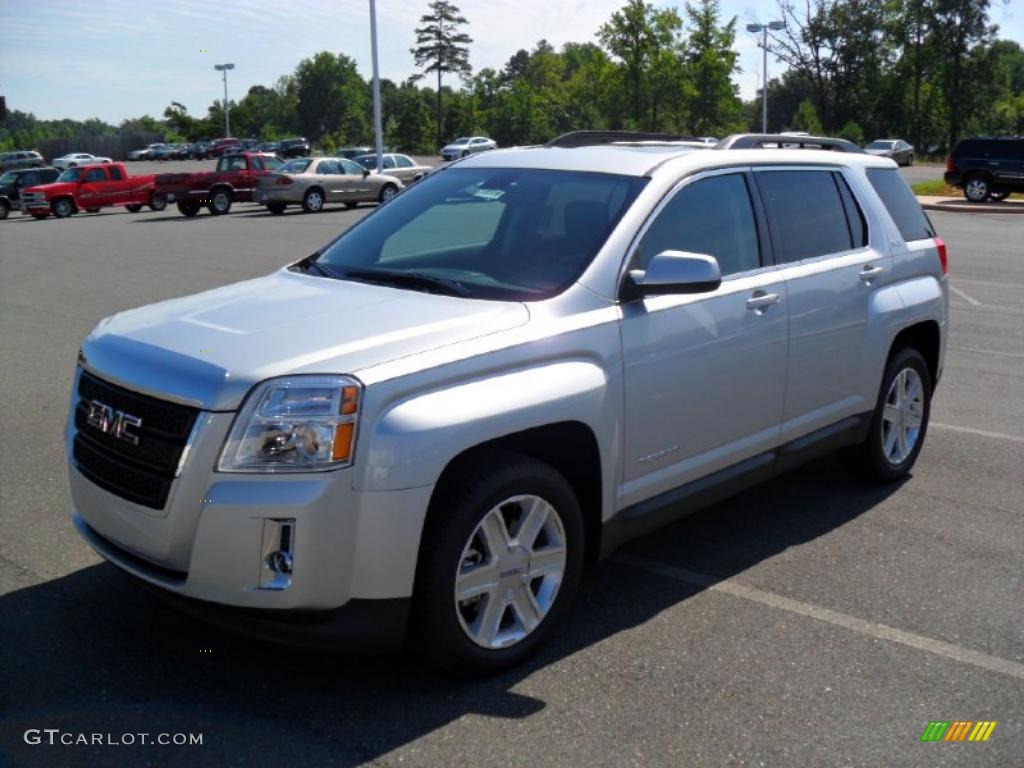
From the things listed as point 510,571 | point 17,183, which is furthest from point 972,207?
point 17,183

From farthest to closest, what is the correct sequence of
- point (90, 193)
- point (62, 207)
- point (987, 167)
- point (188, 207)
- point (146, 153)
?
1. point (146, 153)
2. point (90, 193)
3. point (62, 207)
4. point (188, 207)
5. point (987, 167)

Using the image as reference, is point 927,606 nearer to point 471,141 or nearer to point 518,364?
point 518,364

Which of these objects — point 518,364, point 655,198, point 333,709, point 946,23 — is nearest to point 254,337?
point 518,364

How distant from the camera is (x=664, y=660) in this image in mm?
4082

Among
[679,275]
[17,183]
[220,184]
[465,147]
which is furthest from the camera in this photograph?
[465,147]

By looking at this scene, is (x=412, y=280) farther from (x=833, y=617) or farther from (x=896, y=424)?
(x=896, y=424)

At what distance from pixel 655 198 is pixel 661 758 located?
227 cm

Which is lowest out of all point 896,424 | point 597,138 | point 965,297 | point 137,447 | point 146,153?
point 965,297

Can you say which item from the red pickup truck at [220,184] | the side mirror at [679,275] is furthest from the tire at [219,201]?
the side mirror at [679,275]

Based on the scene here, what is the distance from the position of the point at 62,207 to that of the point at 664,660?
119 ft

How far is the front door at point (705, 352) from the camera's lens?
14.5ft

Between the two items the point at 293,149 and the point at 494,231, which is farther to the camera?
the point at 293,149

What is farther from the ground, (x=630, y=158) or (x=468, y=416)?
(x=630, y=158)

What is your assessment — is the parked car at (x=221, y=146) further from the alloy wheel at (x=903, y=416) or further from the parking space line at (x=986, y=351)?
the alloy wheel at (x=903, y=416)
